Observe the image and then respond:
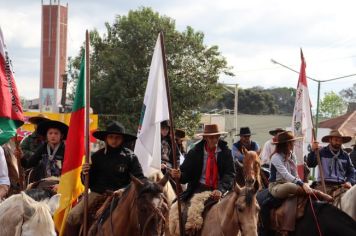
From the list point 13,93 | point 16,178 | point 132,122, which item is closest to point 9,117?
point 13,93

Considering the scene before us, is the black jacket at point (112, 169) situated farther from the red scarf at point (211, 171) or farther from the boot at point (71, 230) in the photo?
the red scarf at point (211, 171)

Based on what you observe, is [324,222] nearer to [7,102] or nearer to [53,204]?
[53,204]

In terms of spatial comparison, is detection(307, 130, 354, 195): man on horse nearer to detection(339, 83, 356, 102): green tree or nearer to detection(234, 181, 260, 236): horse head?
detection(234, 181, 260, 236): horse head

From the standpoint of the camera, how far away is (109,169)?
10023 millimetres

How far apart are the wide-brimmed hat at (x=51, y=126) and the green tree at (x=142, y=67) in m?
26.4

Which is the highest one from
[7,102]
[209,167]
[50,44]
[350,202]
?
[50,44]

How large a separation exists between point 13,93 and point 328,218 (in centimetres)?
499

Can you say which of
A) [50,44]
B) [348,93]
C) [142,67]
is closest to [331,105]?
[348,93]

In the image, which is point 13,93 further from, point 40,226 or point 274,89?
point 274,89

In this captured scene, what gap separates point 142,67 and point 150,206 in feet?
103

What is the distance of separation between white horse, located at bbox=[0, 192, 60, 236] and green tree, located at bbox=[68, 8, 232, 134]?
30798 mm

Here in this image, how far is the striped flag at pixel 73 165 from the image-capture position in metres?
9.88

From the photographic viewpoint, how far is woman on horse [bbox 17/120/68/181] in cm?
1173

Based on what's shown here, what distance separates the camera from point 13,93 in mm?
8906
